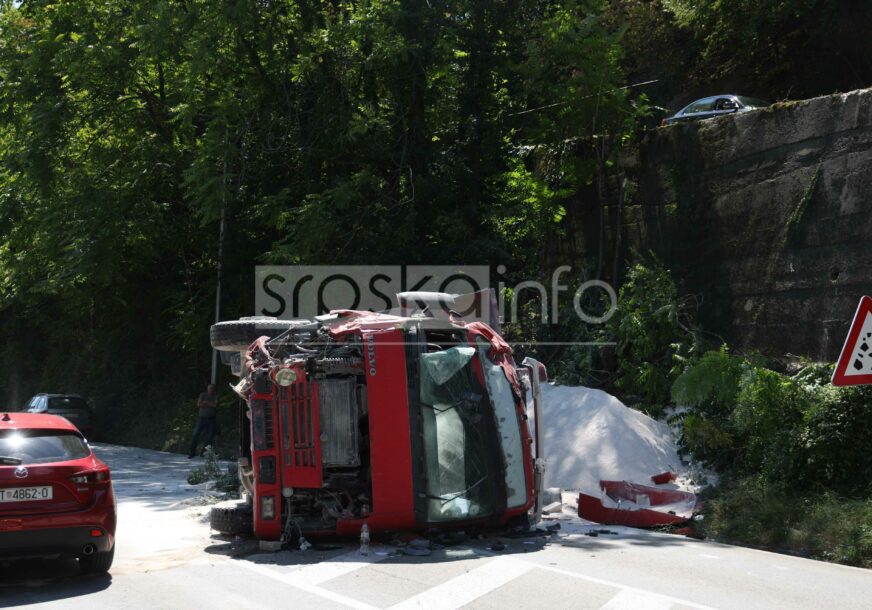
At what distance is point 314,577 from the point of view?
8273 mm

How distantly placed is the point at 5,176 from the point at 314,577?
73.4ft

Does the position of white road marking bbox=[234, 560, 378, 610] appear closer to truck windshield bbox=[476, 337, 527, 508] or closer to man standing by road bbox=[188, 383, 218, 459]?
truck windshield bbox=[476, 337, 527, 508]

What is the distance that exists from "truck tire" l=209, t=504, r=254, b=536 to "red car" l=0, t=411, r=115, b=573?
1422 mm

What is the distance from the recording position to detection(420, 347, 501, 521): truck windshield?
939 cm

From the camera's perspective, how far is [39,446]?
8.39m

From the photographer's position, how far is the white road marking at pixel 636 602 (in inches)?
285

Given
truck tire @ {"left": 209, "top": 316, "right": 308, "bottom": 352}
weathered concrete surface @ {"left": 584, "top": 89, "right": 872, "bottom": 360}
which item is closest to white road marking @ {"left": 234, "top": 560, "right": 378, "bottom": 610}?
truck tire @ {"left": 209, "top": 316, "right": 308, "bottom": 352}

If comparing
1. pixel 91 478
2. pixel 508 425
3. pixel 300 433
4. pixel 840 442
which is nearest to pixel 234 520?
pixel 300 433

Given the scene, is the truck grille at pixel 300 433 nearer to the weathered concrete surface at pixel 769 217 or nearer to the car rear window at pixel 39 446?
the car rear window at pixel 39 446

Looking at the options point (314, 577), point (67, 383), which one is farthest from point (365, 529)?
point (67, 383)

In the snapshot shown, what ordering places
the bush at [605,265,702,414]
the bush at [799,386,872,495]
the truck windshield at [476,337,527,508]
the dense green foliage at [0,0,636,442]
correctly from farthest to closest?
the dense green foliage at [0,0,636,442]
the bush at [605,265,702,414]
the bush at [799,386,872,495]
the truck windshield at [476,337,527,508]

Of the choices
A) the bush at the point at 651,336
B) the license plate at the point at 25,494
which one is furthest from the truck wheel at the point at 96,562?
the bush at the point at 651,336

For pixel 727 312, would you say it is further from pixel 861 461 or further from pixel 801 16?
pixel 801 16

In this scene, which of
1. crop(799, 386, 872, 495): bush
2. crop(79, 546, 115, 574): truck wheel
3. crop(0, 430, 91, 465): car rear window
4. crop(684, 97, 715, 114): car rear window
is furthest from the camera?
crop(684, 97, 715, 114): car rear window
